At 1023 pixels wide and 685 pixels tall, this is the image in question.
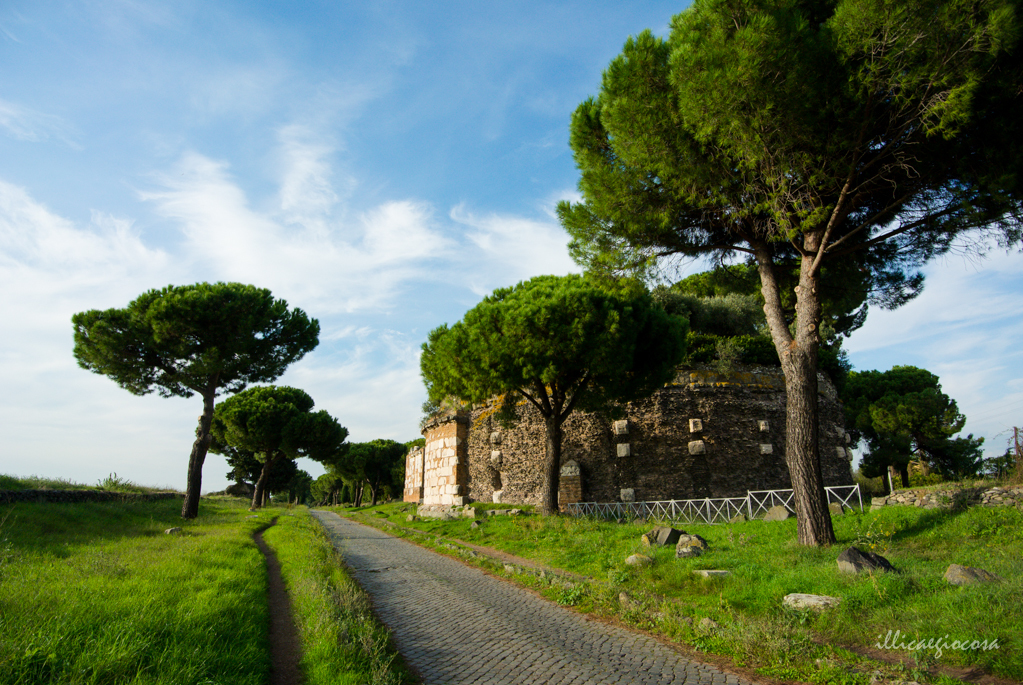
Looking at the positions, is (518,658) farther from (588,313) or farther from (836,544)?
(588,313)

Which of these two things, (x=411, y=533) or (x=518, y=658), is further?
(x=411, y=533)

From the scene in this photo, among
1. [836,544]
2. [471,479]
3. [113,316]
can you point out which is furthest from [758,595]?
[113,316]

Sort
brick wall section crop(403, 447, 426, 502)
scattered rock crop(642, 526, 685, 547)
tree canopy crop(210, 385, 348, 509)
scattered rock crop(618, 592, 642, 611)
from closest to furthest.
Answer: scattered rock crop(618, 592, 642, 611) < scattered rock crop(642, 526, 685, 547) < brick wall section crop(403, 447, 426, 502) < tree canopy crop(210, 385, 348, 509)

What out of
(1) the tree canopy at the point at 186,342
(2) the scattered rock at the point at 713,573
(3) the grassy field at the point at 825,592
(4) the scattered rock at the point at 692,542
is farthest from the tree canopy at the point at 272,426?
(2) the scattered rock at the point at 713,573

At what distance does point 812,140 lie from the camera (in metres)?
8.23

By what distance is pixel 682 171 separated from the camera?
30.2ft

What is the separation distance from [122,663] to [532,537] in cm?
905

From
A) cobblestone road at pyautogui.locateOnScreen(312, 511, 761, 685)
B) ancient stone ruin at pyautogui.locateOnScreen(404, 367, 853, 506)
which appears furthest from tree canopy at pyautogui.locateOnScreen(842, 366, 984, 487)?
cobblestone road at pyautogui.locateOnScreen(312, 511, 761, 685)

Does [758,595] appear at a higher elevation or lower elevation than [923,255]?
lower

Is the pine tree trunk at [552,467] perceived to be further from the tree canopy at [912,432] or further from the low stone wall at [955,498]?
the tree canopy at [912,432]

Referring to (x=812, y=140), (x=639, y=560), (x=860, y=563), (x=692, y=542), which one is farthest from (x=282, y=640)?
(x=812, y=140)

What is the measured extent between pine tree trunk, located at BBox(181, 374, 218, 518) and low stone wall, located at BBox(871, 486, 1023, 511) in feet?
58.4

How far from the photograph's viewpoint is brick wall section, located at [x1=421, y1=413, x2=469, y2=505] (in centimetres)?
1898

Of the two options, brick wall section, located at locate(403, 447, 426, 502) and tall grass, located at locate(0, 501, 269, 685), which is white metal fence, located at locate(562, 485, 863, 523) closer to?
tall grass, located at locate(0, 501, 269, 685)
